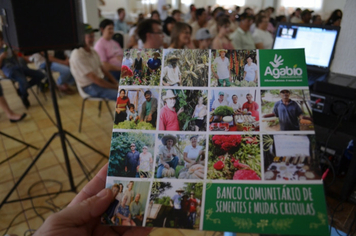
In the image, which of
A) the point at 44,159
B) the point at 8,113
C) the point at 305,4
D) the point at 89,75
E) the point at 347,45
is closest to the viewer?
the point at 347,45

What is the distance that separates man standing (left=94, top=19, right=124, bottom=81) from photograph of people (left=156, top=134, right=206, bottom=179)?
2830mm

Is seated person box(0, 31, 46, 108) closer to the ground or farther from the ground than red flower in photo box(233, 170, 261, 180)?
closer to the ground

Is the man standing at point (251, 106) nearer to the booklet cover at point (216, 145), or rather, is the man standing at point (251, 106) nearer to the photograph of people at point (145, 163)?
the booklet cover at point (216, 145)

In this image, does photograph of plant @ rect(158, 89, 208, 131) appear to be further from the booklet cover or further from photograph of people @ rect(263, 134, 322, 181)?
photograph of people @ rect(263, 134, 322, 181)

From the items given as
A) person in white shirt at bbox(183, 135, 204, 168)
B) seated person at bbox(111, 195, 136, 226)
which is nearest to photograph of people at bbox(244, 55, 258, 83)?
person in white shirt at bbox(183, 135, 204, 168)

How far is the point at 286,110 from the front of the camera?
65cm

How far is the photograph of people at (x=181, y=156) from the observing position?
25.2 inches

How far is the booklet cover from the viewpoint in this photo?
23.1 inches

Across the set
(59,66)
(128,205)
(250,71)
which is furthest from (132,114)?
(59,66)

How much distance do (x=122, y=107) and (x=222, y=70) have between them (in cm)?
28

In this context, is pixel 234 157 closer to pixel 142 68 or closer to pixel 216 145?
pixel 216 145

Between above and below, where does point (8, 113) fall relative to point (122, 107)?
below

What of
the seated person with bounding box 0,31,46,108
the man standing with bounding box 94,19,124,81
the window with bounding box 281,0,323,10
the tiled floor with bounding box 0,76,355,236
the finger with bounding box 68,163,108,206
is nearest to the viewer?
the finger with bounding box 68,163,108,206

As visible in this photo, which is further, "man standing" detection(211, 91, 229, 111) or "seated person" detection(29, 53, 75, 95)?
"seated person" detection(29, 53, 75, 95)
